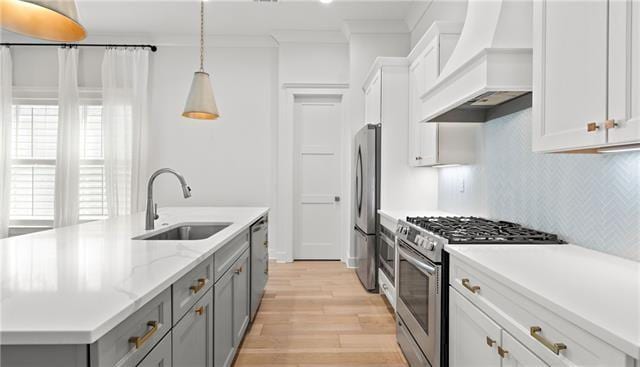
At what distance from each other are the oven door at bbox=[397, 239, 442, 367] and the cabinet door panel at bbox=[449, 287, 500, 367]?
0.32 ft

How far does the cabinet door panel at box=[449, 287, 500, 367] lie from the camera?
4.57 feet

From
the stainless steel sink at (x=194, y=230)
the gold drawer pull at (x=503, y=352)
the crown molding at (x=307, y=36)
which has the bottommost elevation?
the gold drawer pull at (x=503, y=352)

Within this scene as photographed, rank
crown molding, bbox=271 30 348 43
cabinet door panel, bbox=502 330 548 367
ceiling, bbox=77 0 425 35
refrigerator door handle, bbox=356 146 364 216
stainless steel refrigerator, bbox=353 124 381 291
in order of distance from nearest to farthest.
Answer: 1. cabinet door panel, bbox=502 330 548 367
2. stainless steel refrigerator, bbox=353 124 381 291
3. refrigerator door handle, bbox=356 146 364 216
4. ceiling, bbox=77 0 425 35
5. crown molding, bbox=271 30 348 43

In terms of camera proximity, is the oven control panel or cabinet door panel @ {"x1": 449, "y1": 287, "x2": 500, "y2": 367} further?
the oven control panel

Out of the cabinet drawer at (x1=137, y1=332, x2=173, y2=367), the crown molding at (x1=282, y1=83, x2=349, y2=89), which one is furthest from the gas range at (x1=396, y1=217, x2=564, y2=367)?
the crown molding at (x1=282, y1=83, x2=349, y2=89)

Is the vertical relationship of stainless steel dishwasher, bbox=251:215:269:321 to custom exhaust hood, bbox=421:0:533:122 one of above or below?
below

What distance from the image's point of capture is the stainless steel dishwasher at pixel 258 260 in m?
3.05

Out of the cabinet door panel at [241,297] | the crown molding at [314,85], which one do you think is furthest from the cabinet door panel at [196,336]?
the crown molding at [314,85]

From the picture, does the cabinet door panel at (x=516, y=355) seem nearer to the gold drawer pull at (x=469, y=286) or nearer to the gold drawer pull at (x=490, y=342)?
the gold drawer pull at (x=490, y=342)

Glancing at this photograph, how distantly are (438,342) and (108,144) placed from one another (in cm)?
472

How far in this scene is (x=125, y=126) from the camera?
5082mm

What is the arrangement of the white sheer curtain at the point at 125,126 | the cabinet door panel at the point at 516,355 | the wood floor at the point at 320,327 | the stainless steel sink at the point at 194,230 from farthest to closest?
the white sheer curtain at the point at 125,126 < the stainless steel sink at the point at 194,230 < the wood floor at the point at 320,327 < the cabinet door panel at the point at 516,355

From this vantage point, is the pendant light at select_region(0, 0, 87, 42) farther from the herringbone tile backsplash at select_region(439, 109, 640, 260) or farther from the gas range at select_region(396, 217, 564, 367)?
the herringbone tile backsplash at select_region(439, 109, 640, 260)

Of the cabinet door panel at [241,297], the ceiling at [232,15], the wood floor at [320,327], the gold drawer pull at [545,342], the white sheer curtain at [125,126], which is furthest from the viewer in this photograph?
the white sheer curtain at [125,126]
